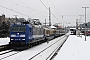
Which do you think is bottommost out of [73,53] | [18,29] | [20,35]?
[73,53]

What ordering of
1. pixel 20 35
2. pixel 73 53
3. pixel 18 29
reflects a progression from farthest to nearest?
pixel 18 29, pixel 20 35, pixel 73 53

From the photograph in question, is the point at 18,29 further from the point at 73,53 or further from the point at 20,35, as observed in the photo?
the point at 73,53

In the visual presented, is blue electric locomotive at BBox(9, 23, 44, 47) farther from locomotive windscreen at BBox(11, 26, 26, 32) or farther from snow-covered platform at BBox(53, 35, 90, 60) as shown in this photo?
snow-covered platform at BBox(53, 35, 90, 60)

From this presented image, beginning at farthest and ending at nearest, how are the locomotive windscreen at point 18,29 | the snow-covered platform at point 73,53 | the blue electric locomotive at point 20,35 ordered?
the locomotive windscreen at point 18,29 < the blue electric locomotive at point 20,35 < the snow-covered platform at point 73,53

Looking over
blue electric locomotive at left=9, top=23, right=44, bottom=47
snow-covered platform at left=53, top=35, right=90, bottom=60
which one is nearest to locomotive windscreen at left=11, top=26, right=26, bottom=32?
blue electric locomotive at left=9, top=23, right=44, bottom=47

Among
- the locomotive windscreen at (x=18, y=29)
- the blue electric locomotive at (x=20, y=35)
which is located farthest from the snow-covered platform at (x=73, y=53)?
the locomotive windscreen at (x=18, y=29)

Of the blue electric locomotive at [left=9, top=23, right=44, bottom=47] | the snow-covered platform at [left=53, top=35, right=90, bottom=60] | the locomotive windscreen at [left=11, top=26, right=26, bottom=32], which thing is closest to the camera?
the snow-covered platform at [left=53, top=35, right=90, bottom=60]

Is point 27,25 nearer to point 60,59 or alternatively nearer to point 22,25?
point 22,25

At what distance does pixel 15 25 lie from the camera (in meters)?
24.7

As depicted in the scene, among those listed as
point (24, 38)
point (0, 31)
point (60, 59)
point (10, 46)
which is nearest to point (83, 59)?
point (60, 59)

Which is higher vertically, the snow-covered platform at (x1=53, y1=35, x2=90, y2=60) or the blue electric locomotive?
the blue electric locomotive

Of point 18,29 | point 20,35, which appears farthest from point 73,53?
point 18,29

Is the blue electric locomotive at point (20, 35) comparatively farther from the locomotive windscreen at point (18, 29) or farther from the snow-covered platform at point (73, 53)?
the snow-covered platform at point (73, 53)

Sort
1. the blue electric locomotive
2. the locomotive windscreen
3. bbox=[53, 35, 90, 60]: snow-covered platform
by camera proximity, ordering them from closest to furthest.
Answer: bbox=[53, 35, 90, 60]: snow-covered platform < the blue electric locomotive < the locomotive windscreen
